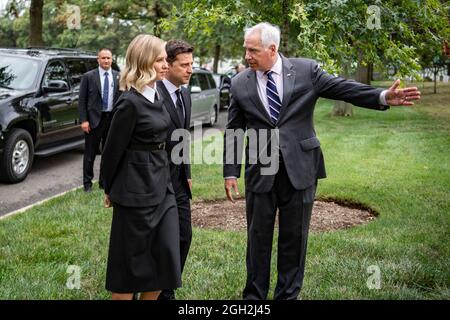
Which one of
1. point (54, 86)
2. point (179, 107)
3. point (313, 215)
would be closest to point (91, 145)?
point (54, 86)

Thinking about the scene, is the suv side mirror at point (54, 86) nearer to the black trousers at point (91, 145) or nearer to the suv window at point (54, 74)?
the suv window at point (54, 74)

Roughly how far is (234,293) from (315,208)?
3152 mm

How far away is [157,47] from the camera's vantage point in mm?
3617

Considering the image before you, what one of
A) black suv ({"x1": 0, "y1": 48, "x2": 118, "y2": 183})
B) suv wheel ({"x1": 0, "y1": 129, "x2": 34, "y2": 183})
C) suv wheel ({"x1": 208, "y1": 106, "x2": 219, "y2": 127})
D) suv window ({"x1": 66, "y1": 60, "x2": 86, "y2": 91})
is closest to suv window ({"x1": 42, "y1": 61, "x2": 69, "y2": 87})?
black suv ({"x1": 0, "y1": 48, "x2": 118, "y2": 183})

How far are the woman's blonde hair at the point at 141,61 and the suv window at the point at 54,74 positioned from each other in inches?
271

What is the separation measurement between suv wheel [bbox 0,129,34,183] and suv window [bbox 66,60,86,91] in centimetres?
211

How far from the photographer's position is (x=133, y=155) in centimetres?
364

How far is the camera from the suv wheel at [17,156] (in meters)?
8.97

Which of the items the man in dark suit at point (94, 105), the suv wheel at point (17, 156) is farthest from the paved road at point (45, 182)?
the man in dark suit at point (94, 105)

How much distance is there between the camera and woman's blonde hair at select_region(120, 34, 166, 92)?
3600 mm

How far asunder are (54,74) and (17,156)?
2041 millimetres

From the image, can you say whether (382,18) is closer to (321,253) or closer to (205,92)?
(321,253)

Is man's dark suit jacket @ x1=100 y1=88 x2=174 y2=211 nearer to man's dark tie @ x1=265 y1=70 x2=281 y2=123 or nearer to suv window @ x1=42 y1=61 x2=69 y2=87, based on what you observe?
man's dark tie @ x1=265 y1=70 x2=281 y2=123
